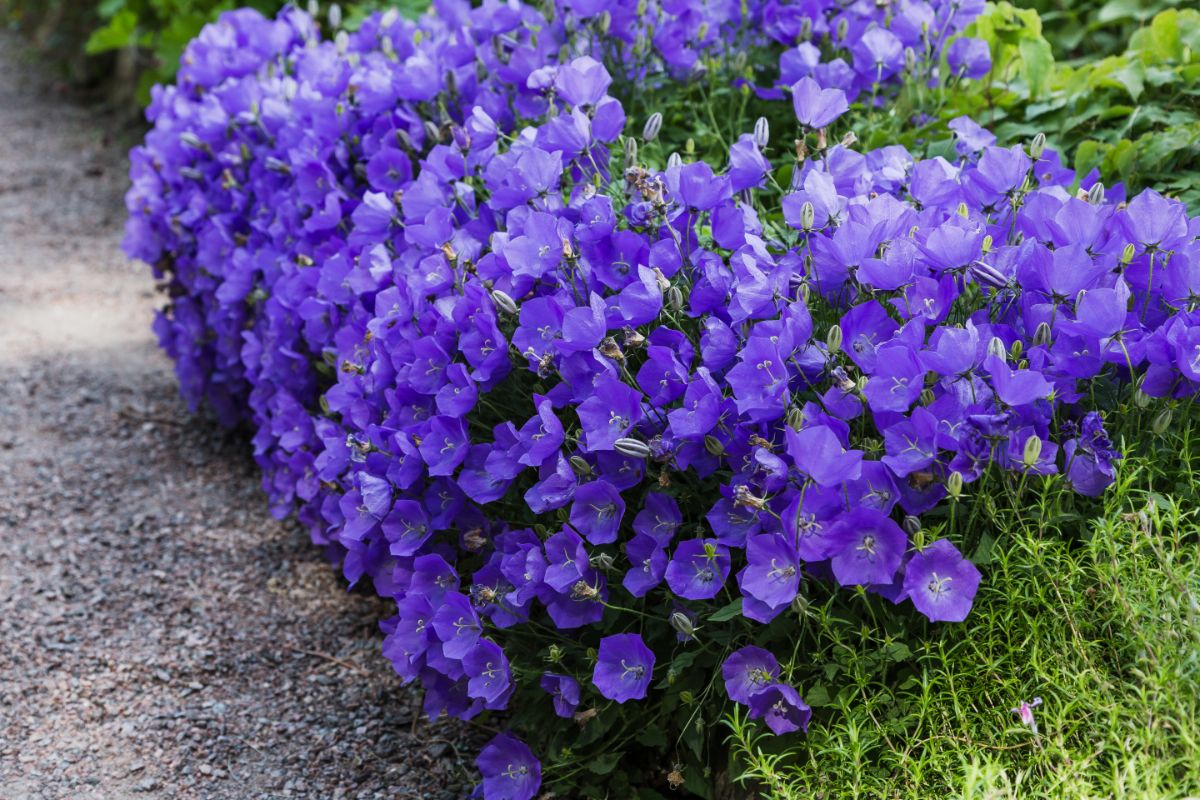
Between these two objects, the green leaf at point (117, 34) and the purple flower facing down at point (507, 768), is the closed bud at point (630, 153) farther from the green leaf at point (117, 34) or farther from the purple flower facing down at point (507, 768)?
the green leaf at point (117, 34)

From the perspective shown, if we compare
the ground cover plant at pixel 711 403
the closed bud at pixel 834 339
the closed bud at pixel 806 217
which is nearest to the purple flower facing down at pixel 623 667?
the ground cover plant at pixel 711 403

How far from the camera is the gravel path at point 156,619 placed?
2.27m

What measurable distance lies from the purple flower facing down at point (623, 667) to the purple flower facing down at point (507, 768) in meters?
0.24

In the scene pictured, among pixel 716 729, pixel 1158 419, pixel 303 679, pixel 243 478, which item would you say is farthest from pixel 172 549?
pixel 1158 419

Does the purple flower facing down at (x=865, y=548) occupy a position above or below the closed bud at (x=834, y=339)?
below

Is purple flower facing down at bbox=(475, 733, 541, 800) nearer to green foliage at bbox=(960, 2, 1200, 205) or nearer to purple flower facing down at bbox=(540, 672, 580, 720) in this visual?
purple flower facing down at bbox=(540, 672, 580, 720)

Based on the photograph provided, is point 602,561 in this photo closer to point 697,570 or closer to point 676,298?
point 697,570

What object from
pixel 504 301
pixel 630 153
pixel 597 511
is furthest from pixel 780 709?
pixel 630 153

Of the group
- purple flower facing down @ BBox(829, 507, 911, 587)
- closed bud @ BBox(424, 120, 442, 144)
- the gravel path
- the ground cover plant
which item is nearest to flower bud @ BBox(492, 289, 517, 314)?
the ground cover plant

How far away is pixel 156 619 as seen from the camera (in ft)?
8.97

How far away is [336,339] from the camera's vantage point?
2.42 meters

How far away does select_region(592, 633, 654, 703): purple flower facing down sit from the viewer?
5.90 feet

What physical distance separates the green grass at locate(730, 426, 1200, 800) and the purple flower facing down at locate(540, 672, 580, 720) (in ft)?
0.89

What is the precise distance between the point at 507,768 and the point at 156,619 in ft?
3.67
